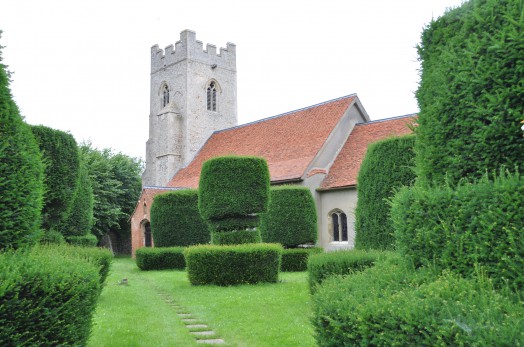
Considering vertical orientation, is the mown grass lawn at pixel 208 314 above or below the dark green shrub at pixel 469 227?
below

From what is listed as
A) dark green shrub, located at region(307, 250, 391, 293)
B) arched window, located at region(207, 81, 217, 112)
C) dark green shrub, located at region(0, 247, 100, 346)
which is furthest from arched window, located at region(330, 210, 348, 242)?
dark green shrub, located at region(0, 247, 100, 346)

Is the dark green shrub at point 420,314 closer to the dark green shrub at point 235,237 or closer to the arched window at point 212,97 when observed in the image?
the dark green shrub at point 235,237

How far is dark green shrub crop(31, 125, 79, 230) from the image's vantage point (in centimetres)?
1245

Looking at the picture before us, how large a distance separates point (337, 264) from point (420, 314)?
20.1 ft

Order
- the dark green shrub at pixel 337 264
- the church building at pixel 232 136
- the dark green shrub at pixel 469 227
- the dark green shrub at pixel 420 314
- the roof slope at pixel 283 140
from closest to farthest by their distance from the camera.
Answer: the dark green shrub at pixel 420 314 → the dark green shrub at pixel 469 227 → the dark green shrub at pixel 337 264 → the church building at pixel 232 136 → the roof slope at pixel 283 140

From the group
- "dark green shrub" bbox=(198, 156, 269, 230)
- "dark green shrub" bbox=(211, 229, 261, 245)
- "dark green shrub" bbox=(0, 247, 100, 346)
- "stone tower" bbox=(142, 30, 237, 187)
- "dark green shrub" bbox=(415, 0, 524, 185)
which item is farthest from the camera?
"stone tower" bbox=(142, 30, 237, 187)

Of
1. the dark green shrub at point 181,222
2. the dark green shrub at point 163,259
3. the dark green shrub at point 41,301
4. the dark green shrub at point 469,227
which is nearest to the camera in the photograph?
the dark green shrub at point 469,227

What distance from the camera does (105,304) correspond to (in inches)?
431

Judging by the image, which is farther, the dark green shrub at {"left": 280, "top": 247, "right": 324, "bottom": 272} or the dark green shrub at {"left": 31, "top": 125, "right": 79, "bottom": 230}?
the dark green shrub at {"left": 280, "top": 247, "right": 324, "bottom": 272}

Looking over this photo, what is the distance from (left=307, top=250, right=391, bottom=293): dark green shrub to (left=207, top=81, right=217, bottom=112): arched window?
32089 mm

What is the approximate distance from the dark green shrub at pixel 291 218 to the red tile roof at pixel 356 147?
354cm

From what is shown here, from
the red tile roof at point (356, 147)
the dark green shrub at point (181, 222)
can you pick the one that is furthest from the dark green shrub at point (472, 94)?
the red tile roof at point (356, 147)

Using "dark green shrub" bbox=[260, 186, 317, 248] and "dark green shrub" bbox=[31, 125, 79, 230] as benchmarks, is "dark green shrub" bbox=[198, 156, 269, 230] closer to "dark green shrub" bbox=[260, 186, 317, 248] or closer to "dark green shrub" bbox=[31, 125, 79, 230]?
Answer: "dark green shrub" bbox=[31, 125, 79, 230]

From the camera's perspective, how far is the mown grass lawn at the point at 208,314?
7.39m
